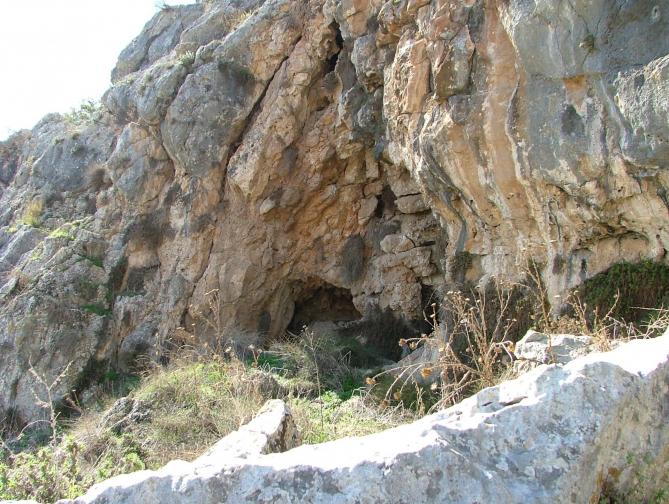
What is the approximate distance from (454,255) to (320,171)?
318cm

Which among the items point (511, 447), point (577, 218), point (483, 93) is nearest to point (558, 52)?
point (483, 93)

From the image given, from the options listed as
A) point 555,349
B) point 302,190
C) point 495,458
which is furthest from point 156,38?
point 495,458

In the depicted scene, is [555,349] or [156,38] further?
[156,38]

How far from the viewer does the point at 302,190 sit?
32.7 feet

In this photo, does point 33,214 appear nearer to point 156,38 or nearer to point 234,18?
point 156,38

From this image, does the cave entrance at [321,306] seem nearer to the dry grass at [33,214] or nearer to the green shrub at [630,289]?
the dry grass at [33,214]

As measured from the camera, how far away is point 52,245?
431 inches

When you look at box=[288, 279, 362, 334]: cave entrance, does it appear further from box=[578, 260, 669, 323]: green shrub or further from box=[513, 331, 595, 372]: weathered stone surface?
Answer: box=[513, 331, 595, 372]: weathered stone surface

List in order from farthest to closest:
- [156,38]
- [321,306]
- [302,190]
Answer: [156,38] < [321,306] < [302,190]

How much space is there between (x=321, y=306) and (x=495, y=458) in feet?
32.2

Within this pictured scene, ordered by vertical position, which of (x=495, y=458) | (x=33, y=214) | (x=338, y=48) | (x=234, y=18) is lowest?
(x=495, y=458)

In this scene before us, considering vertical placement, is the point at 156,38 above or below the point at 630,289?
above

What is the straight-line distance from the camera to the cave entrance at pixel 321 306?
11.3 m

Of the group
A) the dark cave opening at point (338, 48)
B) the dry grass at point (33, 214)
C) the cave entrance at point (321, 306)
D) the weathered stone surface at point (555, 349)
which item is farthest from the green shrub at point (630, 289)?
the dry grass at point (33, 214)
